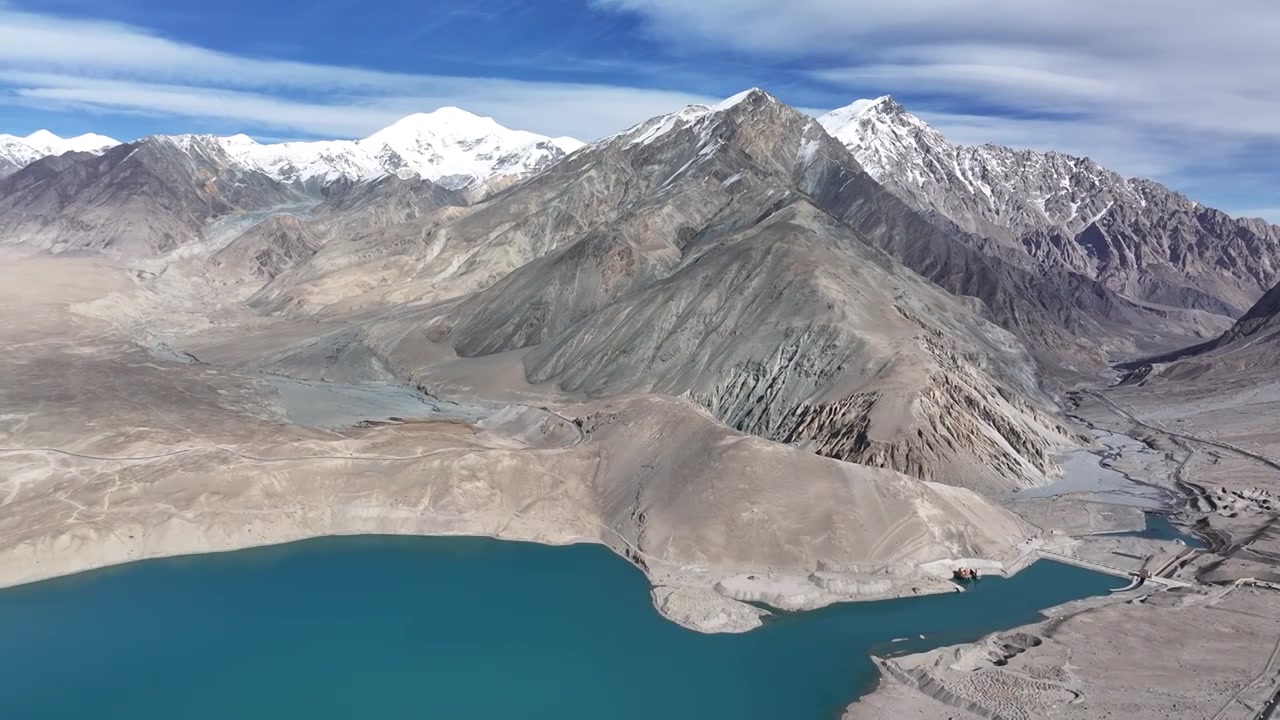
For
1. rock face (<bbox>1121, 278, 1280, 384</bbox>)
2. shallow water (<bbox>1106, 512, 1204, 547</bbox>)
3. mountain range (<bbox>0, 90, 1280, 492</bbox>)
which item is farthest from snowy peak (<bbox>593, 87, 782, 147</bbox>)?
shallow water (<bbox>1106, 512, 1204, 547</bbox>)

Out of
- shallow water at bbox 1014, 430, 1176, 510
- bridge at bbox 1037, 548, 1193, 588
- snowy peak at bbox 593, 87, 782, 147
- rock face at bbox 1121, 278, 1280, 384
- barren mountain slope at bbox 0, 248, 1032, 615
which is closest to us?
bridge at bbox 1037, 548, 1193, 588

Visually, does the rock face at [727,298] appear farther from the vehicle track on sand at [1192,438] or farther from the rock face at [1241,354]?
the rock face at [1241,354]

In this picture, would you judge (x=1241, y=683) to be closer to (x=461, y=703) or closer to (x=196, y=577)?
(x=461, y=703)

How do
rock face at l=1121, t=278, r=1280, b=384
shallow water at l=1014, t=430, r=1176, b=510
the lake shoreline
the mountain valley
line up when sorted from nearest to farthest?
1. the lake shoreline
2. the mountain valley
3. shallow water at l=1014, t=430, r=1176, b=510
4. rock face at l=1121, t=278, r=1280, b=384

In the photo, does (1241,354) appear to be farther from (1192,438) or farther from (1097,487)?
(1097,487)

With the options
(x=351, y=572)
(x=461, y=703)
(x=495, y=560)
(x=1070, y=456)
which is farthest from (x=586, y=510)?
(x=1070, y=456)

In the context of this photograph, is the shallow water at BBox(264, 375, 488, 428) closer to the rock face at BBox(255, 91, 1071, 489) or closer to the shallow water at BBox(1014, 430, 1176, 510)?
the rock face at BBox(255, 91, 1071, 489)

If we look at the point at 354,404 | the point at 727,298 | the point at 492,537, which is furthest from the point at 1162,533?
the point at 354,404

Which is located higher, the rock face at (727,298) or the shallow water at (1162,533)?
the rock face at (727,298)

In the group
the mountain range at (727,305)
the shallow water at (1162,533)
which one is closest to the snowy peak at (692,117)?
the mountain range at (727,305)

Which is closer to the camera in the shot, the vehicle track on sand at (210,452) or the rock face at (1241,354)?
the vehicle track on sand at (210,452)
